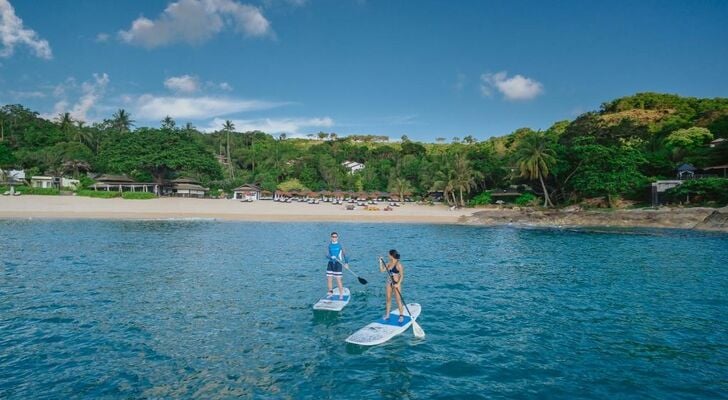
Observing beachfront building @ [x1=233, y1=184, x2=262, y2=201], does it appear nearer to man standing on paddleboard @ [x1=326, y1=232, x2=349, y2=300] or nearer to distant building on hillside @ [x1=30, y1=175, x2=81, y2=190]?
distant building on hillside @ [x1=30, y1=175, x2=81, y2=190]

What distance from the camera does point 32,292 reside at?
15742 millimetres

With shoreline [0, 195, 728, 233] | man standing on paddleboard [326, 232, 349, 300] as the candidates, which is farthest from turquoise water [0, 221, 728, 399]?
shoreline [0, 195, 728, 233]

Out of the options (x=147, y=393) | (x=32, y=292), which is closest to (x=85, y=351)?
(x=147, y=393)

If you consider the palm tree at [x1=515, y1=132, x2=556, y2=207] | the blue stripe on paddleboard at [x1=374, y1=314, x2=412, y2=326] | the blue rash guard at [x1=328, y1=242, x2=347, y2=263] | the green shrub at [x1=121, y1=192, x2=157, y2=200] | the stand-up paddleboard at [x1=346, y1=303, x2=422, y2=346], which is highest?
the palm tree at [x1=515, y1=132, x2=556, y2=207]

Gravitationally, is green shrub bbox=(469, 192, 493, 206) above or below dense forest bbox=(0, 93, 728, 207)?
below

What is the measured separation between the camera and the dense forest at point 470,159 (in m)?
57.7


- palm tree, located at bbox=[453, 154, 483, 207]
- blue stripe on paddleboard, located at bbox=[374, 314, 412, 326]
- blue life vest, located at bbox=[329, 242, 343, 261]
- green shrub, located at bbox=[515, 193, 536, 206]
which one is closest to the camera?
blue stripe on paddleboard, located at bbox=[374, 314, 412, 326]

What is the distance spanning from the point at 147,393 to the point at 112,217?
1973 inches

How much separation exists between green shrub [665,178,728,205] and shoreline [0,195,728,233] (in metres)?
3.40

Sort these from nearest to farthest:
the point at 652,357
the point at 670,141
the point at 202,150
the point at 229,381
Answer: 1. the point at 229,381
2. the point at 652,357
3. the point at 670,141
4. the point at 202,150

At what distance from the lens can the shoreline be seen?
150 ft

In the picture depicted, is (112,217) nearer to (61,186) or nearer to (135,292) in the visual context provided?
(61,186)

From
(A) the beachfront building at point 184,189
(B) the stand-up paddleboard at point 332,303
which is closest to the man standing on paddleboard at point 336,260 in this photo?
(B) the stand-up paddleboard at point 332,303

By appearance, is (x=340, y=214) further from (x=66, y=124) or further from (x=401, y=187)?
(x=66, y=124)
